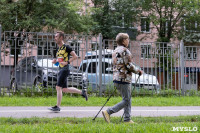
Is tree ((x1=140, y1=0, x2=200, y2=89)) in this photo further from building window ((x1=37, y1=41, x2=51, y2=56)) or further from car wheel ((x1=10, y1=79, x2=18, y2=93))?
car wheel ((x1=10, y1=79, x2=18, y2=93))

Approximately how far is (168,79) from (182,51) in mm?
1224

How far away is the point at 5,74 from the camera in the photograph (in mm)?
9992

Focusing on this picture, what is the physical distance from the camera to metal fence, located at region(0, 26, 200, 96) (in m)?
10.2

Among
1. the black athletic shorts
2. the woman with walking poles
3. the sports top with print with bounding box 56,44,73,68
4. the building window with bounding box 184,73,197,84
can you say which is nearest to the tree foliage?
the building window with bounding box 184,73,197,84

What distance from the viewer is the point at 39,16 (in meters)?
21.7

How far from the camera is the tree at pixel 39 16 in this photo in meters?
20.5

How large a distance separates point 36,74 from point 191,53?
6.04 meters

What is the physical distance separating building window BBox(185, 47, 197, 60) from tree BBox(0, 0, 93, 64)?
1129 cm

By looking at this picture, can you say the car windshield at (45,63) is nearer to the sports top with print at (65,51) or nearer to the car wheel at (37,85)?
A: the car wheel at (37,85)

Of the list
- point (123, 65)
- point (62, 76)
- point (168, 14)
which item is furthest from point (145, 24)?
point (123, 65)

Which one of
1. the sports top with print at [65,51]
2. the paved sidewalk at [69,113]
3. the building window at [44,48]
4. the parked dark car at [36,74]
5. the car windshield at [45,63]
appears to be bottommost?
the paved sidewalk at [69,113]

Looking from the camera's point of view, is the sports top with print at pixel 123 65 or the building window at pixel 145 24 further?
the building window at pixel 145 24

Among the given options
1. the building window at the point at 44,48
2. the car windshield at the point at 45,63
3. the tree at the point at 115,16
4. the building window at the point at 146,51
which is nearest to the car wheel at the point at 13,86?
the car windshield at the point at 45,63

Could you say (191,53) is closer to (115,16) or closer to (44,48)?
(44,48)
